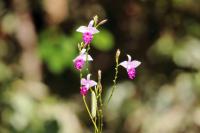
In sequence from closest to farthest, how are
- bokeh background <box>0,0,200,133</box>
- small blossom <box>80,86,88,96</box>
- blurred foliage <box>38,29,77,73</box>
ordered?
small blossom <box>80,86,88,96</box>
blurred foliage <box>38,29,77,73</box>
bokeh background <box>0,0,200,133</box>

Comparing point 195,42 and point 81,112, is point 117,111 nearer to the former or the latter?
point 81,112

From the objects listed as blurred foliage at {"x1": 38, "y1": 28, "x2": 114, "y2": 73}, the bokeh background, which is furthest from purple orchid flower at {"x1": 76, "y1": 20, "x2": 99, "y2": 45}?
the bokeh background

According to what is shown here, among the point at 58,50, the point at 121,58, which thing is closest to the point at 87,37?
the point at 58,50

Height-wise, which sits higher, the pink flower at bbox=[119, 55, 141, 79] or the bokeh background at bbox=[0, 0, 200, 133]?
the pink flower at bbox=[119, 55, 141, 79]

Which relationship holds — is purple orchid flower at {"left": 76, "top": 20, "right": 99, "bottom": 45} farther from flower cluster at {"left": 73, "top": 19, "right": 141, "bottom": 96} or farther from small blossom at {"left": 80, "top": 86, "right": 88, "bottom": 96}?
small blossom at {"left": 80, "top": 86, "right": 88, "bottom": 96}

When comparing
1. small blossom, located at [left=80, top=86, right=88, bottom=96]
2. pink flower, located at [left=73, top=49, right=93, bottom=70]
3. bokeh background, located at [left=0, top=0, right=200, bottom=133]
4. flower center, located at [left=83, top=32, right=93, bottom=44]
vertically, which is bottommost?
bokeh background, located at [left=0, top=0, right=200, bottom=133]

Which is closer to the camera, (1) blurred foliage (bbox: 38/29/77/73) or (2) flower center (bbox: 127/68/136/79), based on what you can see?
(2) flower center (bbox: 127/68/136/79)

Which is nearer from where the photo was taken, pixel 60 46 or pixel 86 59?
pixel 86 59

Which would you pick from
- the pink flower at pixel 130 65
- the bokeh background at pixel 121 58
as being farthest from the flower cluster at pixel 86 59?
the bokeh background at pixel 121 58

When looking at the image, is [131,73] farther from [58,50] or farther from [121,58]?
[121,58]
